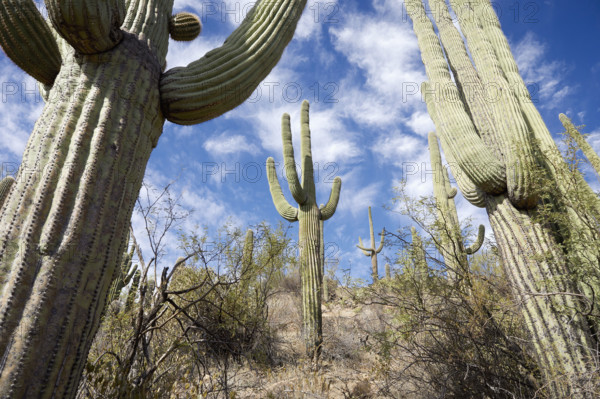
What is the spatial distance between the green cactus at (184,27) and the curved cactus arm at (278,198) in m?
4.81

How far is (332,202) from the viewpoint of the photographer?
818 cm

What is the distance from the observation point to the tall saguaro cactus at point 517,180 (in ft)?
10.6

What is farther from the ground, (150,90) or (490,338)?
(150,90)

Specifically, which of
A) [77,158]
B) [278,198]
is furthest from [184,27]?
[278,198]

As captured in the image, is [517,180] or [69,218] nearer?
[69,218]

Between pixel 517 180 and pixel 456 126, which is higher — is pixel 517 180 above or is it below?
below

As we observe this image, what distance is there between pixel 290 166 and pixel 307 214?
39.7 inches

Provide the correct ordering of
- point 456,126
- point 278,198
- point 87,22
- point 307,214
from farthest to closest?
point 278,198 < point 307,214 < point 456,126 < point 87,22

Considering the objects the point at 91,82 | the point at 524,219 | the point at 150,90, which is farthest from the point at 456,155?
the point at 91,82

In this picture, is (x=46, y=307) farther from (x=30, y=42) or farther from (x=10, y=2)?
(x=10, y=2)

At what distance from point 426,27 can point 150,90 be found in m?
5.05

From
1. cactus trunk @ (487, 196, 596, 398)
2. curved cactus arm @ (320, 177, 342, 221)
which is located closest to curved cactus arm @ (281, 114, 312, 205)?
curved cactus arm @ (320, 177, 342, 221)

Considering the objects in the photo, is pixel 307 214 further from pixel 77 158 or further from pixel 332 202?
pixel 77 158

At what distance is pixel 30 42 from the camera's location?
2.11 metres
